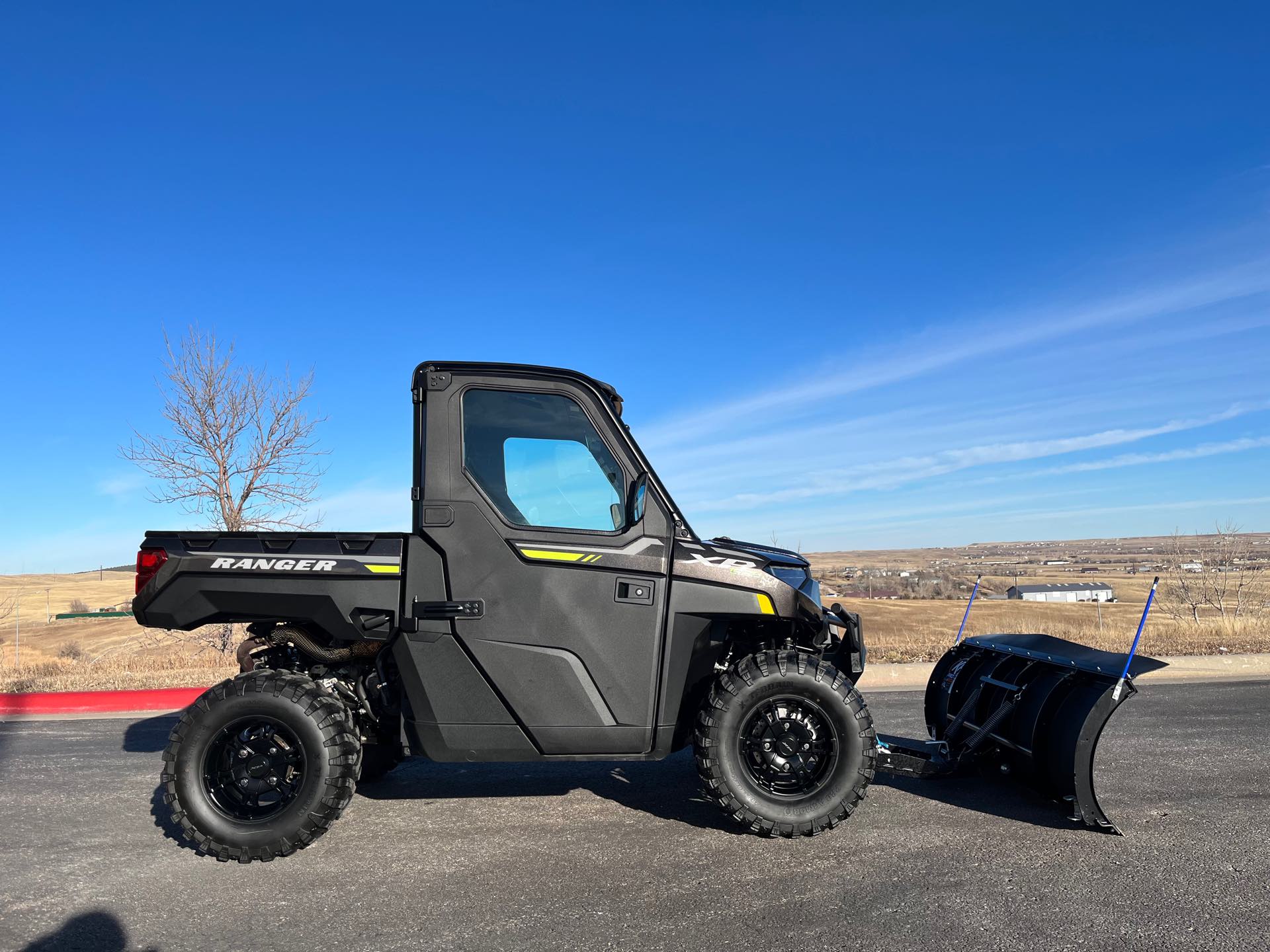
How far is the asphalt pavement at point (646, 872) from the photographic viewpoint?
3.33 m

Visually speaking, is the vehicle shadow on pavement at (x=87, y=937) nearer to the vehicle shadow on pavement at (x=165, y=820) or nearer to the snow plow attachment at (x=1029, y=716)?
the vehicle shadow on pavement at (x=165, y=820)

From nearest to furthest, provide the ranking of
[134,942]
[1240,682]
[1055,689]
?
[134,942] → [1055,689] → [1240,682]

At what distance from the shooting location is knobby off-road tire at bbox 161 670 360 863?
4305 mm

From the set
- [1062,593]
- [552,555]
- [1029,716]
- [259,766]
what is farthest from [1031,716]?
[1062,593]

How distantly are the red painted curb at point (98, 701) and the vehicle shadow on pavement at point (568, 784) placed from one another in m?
4.33

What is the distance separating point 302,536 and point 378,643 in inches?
29.8

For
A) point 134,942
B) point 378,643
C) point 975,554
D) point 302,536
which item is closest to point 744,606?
point 378,643

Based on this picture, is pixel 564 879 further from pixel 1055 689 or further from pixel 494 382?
pixel 1055 689

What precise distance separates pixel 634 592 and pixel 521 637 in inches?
25.3

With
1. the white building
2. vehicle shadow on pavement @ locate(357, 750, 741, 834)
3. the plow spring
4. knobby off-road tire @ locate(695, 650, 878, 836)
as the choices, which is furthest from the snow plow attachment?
the white building

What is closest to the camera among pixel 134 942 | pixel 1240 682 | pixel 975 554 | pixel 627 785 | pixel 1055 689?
pixel 134 942

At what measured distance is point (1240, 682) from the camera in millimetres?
9836

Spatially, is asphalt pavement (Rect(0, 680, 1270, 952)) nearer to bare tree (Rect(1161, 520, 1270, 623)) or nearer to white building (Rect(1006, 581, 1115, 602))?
bare tree (Rect(1161, 520, 1270, 623))

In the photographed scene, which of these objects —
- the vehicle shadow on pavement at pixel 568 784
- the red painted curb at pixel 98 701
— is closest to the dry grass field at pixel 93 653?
the red painted curb at pixel 98 701
